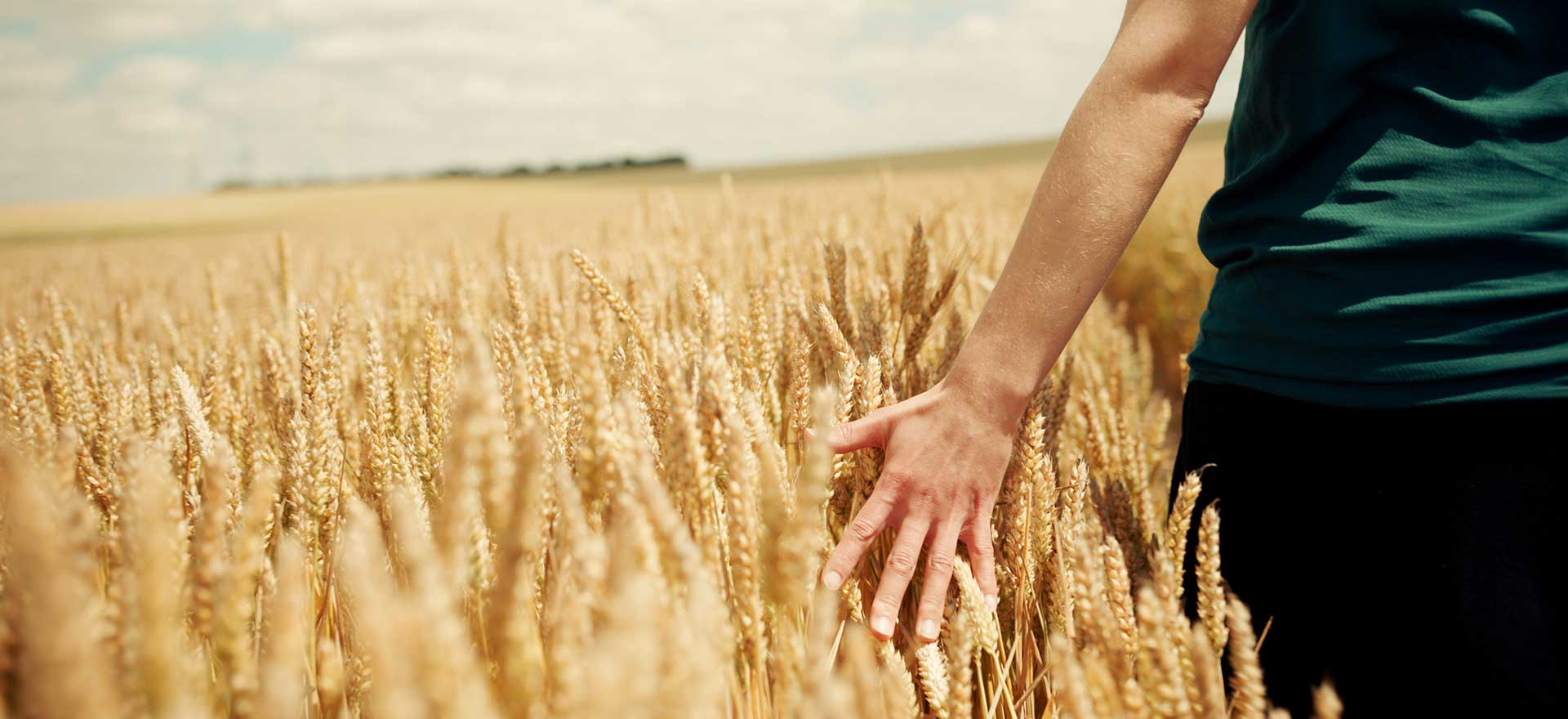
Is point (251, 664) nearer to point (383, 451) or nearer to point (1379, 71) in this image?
point (383, 451)

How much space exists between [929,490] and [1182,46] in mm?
572

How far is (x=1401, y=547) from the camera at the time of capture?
909 mm

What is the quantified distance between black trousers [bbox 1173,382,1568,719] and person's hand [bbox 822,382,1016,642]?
1.15 feet

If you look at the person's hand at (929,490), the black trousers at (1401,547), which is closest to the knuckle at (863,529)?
Answer: the person's hand at (929,490)

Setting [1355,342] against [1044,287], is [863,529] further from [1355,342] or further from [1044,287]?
[1355,342]

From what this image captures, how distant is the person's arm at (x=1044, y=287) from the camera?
921 millimetres

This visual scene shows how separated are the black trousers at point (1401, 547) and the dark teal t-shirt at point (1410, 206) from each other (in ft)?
0.16

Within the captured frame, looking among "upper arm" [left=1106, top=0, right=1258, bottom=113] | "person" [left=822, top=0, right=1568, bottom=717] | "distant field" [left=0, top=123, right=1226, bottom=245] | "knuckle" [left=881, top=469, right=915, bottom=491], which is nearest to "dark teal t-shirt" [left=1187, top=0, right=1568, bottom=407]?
"person" [left=822, top=0, right=1568, bottom=717]

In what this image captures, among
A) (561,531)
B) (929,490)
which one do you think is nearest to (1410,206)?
(929,490)

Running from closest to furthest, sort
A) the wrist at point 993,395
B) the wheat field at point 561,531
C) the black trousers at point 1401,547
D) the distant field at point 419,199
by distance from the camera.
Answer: the wheat field at point 561,531 → the black trousers at point 1401,547 → the wrist at point 993,395 → the distant field at point 419,199

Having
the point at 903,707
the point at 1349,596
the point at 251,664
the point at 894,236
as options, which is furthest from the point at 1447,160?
the point at 894,236

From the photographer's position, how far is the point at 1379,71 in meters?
0.94

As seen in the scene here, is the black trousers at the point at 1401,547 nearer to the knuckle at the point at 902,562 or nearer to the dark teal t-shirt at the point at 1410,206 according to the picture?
the dark teal t-shirt at the point at 1410,206

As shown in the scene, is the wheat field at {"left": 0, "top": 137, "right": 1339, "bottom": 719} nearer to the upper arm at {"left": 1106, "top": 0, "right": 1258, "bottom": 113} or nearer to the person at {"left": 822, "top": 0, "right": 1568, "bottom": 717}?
the person at {"left": 822, "top": 0, "right": 1568, "bottom": 717}
